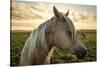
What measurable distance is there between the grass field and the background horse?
49 mm

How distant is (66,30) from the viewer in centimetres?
216

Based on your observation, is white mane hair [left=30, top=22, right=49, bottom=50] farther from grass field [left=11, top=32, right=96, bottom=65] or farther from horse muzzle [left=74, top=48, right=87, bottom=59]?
horse muzzle [left=74, top=48, right=87, bottom=59]

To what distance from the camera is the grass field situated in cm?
199

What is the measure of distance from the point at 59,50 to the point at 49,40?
172mm

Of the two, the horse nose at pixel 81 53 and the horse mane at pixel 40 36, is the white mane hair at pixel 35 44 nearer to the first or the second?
the horse mane at pixel 40 36

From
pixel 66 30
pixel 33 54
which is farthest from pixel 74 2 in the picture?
pixel 33 54

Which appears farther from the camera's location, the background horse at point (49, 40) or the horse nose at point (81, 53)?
the horse nose at point (81, 53)

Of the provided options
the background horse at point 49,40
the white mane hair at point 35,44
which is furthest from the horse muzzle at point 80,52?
the white mane hair at point 35,44

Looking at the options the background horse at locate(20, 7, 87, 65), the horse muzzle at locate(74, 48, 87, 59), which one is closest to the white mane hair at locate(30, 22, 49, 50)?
the background horse at locate(20, 7, 87, 65)

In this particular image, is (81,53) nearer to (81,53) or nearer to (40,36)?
(81,53)

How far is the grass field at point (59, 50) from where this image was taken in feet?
6.51

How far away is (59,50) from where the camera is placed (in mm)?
2158

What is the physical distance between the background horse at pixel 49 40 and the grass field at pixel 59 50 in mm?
49
